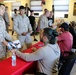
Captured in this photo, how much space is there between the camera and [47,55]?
2.09 metres

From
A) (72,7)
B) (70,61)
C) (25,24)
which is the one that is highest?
(72,7)

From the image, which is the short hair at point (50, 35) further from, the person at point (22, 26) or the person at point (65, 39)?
the person at point (22, 26)

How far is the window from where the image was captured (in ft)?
33.7

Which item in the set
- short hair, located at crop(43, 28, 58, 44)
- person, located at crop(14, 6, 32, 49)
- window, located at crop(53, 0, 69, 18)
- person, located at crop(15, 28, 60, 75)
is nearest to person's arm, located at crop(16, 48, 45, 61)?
person, located at crop(15, 28, 60, 75)

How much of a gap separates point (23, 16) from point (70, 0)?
667 cm

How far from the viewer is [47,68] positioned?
85.9 inches

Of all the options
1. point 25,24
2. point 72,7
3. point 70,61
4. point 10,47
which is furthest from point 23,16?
point 72,7

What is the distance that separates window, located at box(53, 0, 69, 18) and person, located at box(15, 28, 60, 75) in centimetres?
845

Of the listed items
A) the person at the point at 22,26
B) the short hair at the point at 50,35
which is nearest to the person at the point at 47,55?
the short hair at the point at 50,35

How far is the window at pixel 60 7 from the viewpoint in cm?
1028

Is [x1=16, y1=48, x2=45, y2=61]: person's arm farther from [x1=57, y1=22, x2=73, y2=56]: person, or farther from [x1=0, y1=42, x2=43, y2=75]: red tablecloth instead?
[x1=57, y1=22, x2=73, y2=56]: person

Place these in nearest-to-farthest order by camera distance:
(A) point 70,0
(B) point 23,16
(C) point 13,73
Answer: (C) point 13,73
(B) point 23,16
(A) point 70,0

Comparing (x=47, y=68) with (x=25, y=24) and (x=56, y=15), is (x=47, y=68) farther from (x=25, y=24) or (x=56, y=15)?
(x=56, y=15)

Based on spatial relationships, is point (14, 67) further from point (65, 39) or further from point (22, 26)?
point (22, 26)
